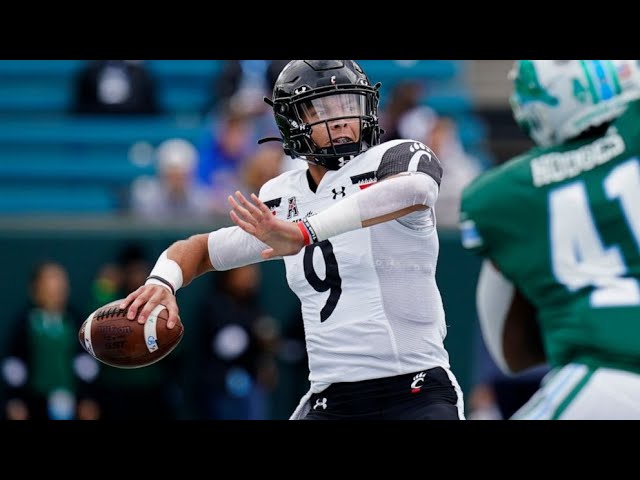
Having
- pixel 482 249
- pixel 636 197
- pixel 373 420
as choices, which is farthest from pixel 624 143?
pixel 373 420

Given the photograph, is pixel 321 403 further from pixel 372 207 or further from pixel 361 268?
pixel 372 207

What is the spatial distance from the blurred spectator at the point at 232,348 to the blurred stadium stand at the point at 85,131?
179cm

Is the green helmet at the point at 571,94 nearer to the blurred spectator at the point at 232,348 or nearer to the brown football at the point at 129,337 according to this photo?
the brown football at the point at 129,337

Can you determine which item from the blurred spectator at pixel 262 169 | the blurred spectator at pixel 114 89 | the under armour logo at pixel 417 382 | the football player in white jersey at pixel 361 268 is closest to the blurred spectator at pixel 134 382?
the blurred spectator at pixel 262 169

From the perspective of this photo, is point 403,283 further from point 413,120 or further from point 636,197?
point 413,120

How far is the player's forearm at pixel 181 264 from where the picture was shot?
4.73m

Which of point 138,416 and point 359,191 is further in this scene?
point 138,416

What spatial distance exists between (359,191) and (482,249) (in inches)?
27.1

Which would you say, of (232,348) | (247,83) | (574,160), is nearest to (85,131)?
(247,83)

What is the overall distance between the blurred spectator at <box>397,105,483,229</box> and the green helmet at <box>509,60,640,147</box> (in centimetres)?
547

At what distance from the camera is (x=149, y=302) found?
4.52 metres

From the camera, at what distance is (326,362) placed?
15.0 ft

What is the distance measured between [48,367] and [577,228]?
238 inches

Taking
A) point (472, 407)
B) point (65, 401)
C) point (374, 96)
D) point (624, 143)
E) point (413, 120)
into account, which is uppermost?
point (413, 120)
